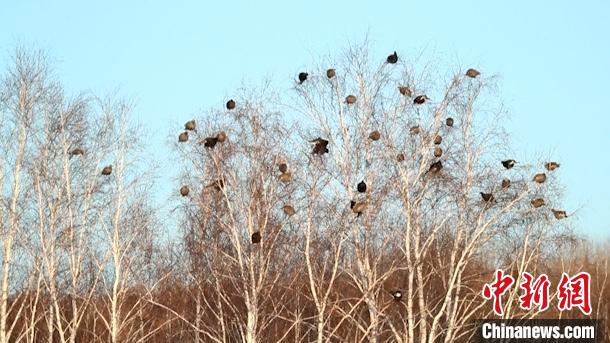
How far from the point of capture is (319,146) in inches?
868

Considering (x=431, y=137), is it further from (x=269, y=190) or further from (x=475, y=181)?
(x=269, y=190)

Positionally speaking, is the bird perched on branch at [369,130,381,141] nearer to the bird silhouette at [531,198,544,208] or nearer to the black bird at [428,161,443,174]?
the black bird at [428,161,443,174]

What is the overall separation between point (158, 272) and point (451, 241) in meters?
9.80

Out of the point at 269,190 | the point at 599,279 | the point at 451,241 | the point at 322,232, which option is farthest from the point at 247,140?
the point at 599,279

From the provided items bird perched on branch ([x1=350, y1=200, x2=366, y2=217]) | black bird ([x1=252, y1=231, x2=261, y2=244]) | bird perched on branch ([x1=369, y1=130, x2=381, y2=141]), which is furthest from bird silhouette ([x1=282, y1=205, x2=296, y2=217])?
bird perched on branch ([x1=369, y1=130, x2=381, y2=141])

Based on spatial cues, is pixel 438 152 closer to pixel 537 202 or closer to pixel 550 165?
pixel 537 202

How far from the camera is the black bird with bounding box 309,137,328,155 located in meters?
22.0

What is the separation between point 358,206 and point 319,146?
6.11 feet

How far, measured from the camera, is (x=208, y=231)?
25.4 m

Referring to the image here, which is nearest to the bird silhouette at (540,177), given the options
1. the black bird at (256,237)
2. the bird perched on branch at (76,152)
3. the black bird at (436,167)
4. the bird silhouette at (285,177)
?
the black bird at (436,167)

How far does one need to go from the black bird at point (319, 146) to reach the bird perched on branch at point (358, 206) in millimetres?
1516

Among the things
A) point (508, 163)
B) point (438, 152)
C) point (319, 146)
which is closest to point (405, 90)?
point (438, 152)

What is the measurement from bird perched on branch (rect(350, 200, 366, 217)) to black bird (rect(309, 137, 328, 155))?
152cm
